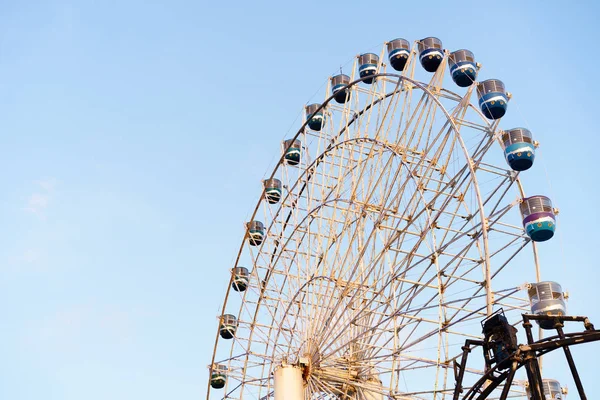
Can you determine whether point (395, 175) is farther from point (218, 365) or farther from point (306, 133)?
point (218, 365)

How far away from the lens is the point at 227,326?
28516mm

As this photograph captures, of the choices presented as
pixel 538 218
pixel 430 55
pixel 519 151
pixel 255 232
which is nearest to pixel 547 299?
pixel 538 218

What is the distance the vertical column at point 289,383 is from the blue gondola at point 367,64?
1034 cm

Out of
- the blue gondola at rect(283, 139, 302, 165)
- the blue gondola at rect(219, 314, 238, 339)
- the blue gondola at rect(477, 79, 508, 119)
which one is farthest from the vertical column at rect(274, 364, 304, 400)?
the blue gondola at rect(283, 139, 302, 165)

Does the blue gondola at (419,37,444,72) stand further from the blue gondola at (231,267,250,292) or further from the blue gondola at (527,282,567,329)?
the blue gondola at (231,267,250,292)

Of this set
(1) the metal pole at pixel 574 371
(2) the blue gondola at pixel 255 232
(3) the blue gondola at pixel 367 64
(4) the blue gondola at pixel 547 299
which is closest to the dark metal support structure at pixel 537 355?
(1) the metal pole at pixel 574 371

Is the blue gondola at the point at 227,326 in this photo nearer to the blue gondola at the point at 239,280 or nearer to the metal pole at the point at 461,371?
the blue gondola at the point at 239,280

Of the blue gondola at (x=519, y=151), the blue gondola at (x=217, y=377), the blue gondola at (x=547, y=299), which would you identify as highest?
the blue gondola at (x=519, y=151)

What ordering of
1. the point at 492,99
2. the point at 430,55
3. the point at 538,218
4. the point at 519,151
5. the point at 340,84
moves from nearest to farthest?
the point at 538,218
the point at 519,151
the point at 492,99
the point at 430,55
the point at 340,84

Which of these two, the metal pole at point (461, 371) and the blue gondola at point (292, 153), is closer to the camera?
the metal pole at point (461, 371)

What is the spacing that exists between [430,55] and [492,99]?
362 centimetres

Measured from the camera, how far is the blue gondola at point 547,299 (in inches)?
620

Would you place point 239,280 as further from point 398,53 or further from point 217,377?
point 398,53

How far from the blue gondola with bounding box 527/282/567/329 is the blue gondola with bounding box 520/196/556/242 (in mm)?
1334
